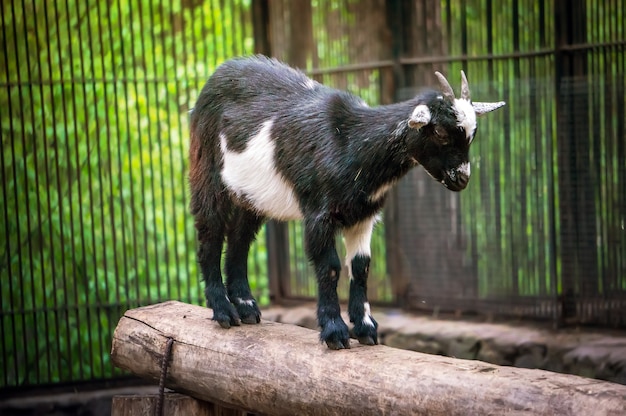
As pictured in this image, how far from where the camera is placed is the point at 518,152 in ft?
21.7

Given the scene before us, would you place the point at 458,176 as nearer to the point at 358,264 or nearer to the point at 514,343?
the point at 358,264

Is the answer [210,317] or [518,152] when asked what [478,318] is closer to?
[518,152]

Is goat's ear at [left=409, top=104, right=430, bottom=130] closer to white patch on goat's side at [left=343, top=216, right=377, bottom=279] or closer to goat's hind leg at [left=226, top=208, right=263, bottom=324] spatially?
white patch on goat's side at [left=343, top=216, right=377, bottom=279]

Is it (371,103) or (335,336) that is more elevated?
(371,103)

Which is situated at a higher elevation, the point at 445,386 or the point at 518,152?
the point at 518,152

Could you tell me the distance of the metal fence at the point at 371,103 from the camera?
627 centimetres

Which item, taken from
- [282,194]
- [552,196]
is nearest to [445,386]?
[282,194]

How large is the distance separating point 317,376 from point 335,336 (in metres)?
0.23

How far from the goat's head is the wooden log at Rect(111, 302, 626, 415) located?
0.86m

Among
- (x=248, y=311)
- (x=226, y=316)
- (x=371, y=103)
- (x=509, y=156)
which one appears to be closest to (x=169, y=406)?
(x=226, y=316)

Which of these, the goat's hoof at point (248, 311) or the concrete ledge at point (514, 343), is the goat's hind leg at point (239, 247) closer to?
the goat's hoof at point (248, 311)

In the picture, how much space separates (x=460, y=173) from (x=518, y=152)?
270cm

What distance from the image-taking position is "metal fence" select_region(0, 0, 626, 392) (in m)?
6.27

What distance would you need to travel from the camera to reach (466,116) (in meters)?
3.99
